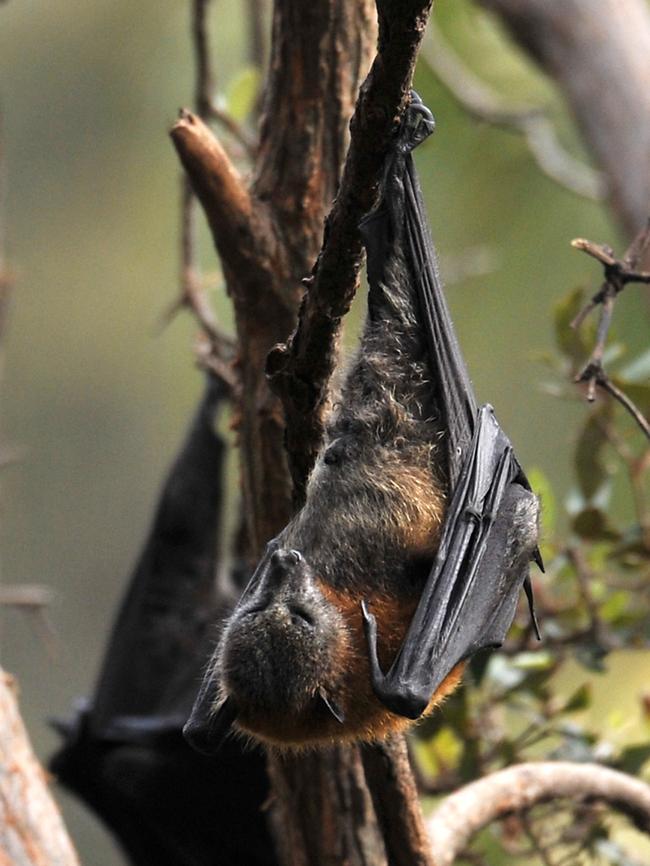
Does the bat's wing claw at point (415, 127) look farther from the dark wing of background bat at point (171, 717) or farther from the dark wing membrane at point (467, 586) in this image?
the dark wing of background bat at point (171, 717)

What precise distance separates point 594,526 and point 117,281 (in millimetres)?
9123

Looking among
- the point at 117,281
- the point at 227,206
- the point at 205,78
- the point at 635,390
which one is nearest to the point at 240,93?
the point at 205,78

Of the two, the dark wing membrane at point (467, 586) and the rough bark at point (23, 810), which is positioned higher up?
the dark wing membrane at point (467, 586)

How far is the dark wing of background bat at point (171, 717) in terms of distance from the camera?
450 centimetres

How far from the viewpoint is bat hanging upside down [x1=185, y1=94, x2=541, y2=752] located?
2.34 meters

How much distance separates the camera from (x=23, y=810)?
111 inches

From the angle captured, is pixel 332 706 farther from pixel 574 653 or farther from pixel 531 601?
pixel 574 653

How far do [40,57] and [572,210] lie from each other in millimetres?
6088

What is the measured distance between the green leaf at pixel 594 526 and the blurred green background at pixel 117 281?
23.3 feet

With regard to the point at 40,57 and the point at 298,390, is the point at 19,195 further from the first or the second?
the point at 298,390

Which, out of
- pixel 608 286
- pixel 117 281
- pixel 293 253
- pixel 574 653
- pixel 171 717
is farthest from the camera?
pixel 117 281

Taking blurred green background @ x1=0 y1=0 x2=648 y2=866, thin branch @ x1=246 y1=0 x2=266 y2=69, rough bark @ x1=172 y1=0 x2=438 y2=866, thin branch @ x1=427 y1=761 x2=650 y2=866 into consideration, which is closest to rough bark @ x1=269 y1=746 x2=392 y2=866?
rough bark @ x1=172 y1=0 x2=438 y2=866

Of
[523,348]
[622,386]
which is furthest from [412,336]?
[523,348]

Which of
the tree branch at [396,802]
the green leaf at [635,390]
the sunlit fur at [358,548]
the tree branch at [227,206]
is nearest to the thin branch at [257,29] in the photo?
the tree branch at [227,206]
